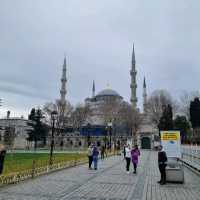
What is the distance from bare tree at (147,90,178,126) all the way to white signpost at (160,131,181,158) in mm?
38832

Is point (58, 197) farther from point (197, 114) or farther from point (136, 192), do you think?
point (197, 114)

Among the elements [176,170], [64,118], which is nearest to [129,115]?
[64,118]

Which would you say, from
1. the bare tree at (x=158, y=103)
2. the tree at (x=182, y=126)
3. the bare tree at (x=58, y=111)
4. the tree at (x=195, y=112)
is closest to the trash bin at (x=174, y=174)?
the tree at (x=195, y=112)

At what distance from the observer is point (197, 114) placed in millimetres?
49250

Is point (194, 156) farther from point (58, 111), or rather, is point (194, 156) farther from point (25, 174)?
point (58, 111)

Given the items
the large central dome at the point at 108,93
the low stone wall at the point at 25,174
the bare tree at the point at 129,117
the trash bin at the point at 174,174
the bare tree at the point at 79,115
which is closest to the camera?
the low stone wall at the point at 25,174

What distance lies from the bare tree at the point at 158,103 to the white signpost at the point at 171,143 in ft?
127

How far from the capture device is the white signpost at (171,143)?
16.3 meters

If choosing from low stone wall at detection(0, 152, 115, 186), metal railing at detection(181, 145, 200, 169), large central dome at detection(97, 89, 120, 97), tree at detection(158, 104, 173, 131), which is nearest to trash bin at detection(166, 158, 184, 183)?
low stone wall at detection(0, 152, 115, 186)

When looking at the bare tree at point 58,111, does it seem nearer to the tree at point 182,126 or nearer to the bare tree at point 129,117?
the bare tree at point 129,117

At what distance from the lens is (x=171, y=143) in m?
16.5

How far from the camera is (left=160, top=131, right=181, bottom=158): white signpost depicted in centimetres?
1627

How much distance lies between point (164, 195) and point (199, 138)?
3511 centimetres

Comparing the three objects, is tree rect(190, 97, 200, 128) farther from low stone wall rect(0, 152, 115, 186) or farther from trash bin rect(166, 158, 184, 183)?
trash bin rect(166, 158, 184, 183)
